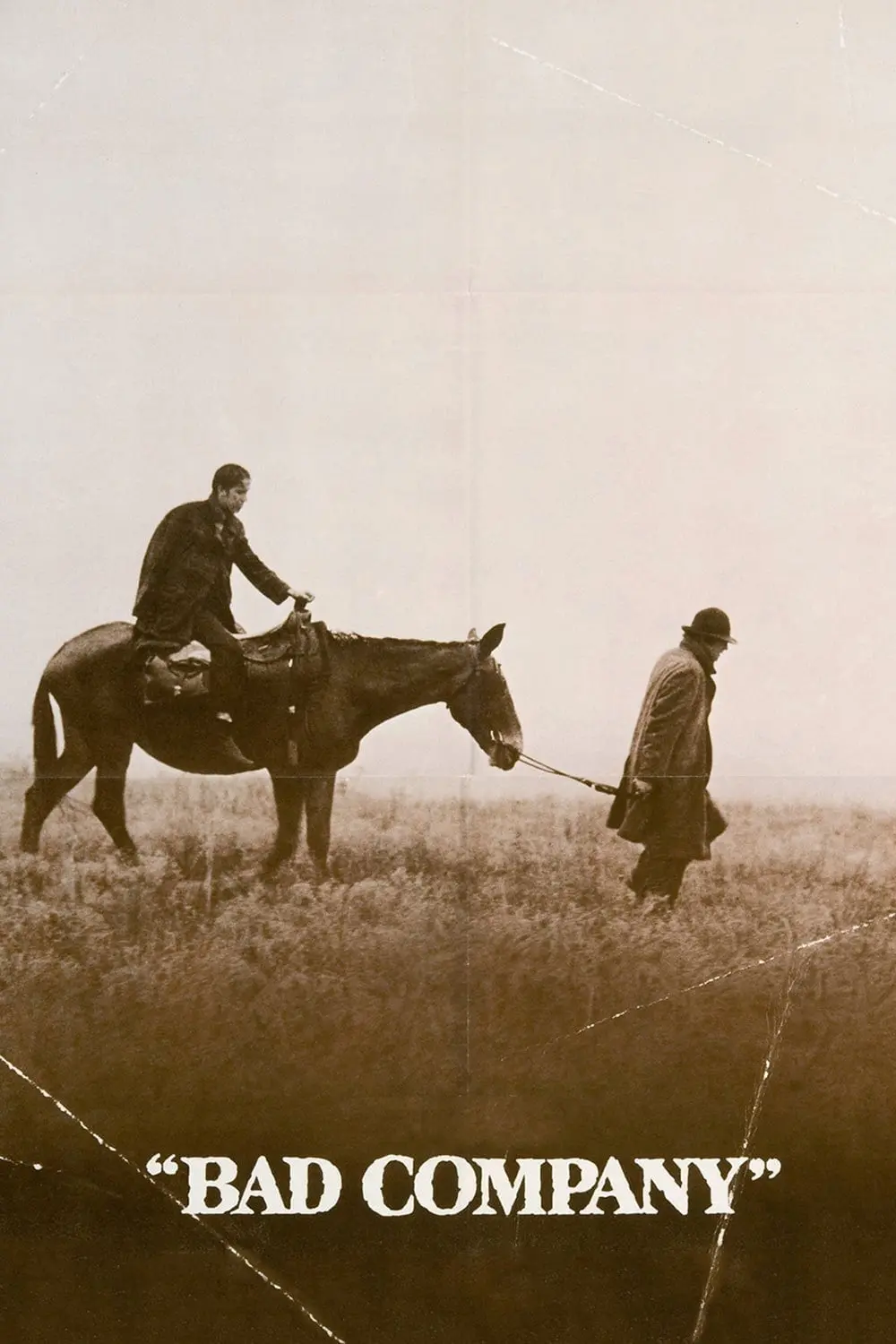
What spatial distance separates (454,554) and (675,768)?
0.80 metres

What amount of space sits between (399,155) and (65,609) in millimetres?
1474

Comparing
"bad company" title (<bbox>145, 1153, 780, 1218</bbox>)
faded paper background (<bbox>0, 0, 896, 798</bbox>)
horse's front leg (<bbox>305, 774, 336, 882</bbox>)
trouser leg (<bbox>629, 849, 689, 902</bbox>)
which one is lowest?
"bad company" title (<bbox>145, 1153, 780, 1218</bbox>)

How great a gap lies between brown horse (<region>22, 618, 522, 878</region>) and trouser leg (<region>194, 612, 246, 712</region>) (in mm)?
34

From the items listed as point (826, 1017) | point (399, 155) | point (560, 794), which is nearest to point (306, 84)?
point (399, 155)

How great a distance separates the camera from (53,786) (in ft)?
10.3

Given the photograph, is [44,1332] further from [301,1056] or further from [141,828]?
[141,828]

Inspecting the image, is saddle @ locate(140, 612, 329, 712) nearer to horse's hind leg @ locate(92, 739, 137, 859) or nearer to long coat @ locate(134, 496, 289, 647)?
long coat @ locate(134, 496, 289, 647)

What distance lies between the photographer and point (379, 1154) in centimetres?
308

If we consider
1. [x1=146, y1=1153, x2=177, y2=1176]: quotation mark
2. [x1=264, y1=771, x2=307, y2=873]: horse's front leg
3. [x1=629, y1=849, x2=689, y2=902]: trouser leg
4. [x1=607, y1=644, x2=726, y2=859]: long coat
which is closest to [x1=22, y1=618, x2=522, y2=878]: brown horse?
[x1=264, y1=771, x2=307, y2=873]: horse's front leg

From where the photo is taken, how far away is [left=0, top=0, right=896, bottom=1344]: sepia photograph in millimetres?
3096

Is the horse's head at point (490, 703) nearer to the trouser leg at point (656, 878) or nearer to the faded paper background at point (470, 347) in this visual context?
the faded paper background at point (470, 347)

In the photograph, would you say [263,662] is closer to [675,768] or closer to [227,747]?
[227,747]

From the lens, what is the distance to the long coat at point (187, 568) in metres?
3.19

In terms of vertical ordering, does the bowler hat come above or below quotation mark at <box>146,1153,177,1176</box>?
above
